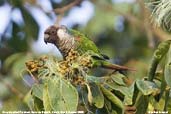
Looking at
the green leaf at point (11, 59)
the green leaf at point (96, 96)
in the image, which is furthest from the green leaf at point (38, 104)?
the green leaf at point (11, 59)

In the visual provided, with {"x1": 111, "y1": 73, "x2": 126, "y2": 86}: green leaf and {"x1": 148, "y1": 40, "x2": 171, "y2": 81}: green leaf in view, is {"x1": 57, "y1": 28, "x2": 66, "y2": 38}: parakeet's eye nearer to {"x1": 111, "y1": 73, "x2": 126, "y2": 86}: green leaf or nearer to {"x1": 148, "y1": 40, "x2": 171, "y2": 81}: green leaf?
{"x1": 111, "y1": 73, "x2": 126, "y2": 86}: green leaf

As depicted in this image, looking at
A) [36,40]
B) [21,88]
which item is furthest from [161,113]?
[21,88]

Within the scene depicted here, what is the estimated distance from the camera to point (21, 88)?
4.73 m

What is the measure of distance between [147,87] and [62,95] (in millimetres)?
332

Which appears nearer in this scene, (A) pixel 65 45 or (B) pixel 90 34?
(A) pixel 65 45

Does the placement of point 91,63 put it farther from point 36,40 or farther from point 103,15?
point 103,15

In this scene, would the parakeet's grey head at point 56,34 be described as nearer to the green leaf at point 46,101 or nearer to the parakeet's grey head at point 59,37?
the parakeet's grey head at point 59,37

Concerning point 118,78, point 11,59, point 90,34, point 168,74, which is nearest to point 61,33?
point 118,78

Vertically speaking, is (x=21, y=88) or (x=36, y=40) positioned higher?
(x=36, y=40)

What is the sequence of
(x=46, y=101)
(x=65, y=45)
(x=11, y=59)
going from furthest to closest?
(x=11, y=59) < (x=65, y=45) < (x=46, y=101)

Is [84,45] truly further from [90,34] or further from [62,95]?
[90,34]

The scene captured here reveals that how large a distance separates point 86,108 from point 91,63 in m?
0.19

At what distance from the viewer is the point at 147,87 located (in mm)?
2197

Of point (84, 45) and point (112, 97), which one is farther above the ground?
point (84, 45)
